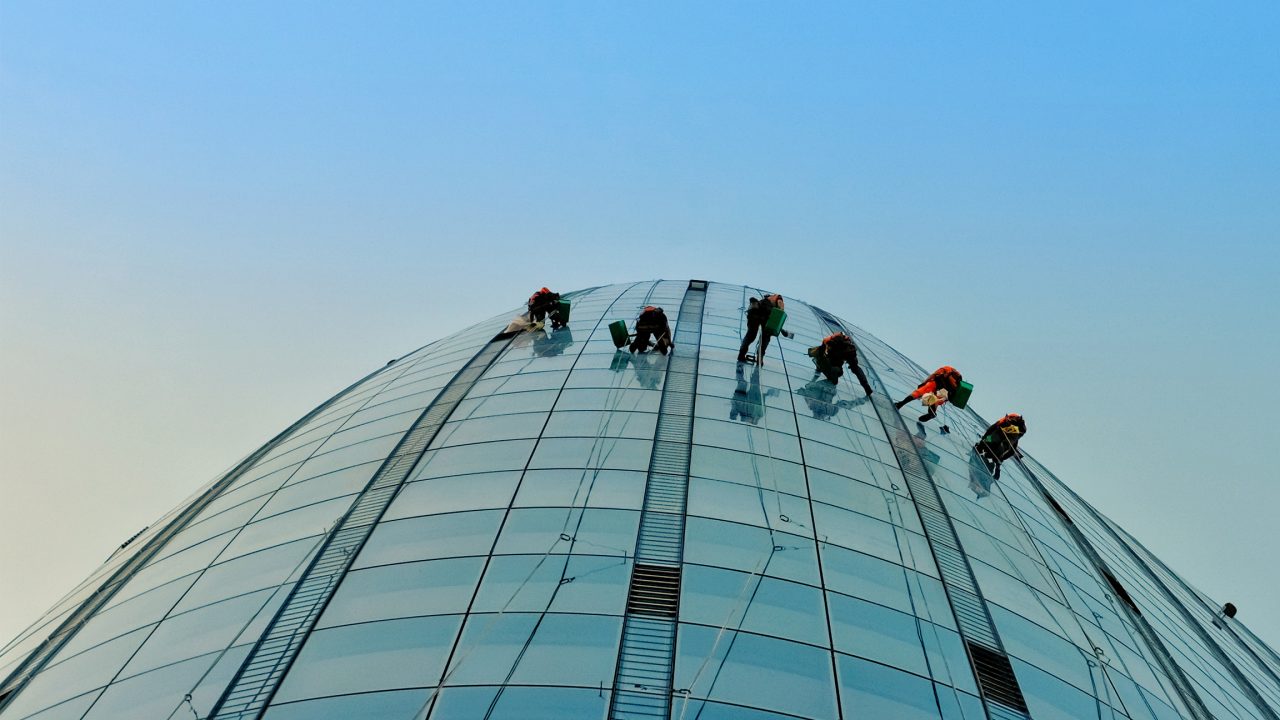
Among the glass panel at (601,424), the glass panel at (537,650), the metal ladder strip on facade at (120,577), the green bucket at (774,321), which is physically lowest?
the metal ladder strip on facade at (120,577)

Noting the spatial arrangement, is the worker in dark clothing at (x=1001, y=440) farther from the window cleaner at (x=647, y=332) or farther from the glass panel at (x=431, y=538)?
the glass panel at (x=431, y=538)

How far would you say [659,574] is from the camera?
17.2m

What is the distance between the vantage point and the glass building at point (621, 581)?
1468cm

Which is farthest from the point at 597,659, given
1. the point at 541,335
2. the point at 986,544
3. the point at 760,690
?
the point at 541,335

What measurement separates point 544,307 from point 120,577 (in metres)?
16.0

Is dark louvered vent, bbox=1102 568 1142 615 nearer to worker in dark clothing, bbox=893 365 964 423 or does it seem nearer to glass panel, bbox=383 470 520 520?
worker in dark clothing, bbox=893 365 964 423

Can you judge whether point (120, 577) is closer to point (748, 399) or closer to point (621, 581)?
point (621, 581)

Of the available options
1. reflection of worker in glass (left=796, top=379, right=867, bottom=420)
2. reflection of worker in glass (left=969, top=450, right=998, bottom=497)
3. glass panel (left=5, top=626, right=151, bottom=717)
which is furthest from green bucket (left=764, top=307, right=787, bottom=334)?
glass panel (left=5, top=626, right=151, bottom=717)

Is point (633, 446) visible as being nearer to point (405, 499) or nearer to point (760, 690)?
point (405, 499)

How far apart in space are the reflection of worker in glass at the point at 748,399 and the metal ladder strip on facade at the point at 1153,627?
9049 millimetres

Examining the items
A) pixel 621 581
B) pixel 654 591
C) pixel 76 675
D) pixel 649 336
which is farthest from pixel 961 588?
pixel 76 675

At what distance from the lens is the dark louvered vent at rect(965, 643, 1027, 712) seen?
52.2ft

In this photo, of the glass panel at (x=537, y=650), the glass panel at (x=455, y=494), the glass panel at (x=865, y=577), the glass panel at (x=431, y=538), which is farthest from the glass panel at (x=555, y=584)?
the glass panel at (x=865, y=577)

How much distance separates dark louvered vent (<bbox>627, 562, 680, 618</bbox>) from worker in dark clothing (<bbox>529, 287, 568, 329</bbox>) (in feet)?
58.7
